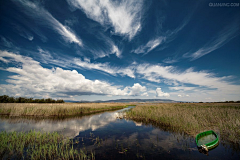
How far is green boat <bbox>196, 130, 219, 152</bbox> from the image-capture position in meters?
8.64

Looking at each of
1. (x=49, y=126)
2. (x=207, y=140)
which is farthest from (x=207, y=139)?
(x=49, y=126)

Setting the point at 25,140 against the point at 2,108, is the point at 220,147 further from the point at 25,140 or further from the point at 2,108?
the point at 2,108

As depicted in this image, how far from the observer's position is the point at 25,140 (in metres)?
9.16

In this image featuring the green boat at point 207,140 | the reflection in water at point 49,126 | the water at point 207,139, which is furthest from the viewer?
the reflection in water at point 49,126

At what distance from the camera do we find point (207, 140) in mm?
10078

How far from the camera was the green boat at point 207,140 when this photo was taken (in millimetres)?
8645

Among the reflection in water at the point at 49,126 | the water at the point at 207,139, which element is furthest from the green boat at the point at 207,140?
the reflection in water at the point at 49,126

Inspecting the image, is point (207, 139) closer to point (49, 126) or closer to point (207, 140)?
point (207, 140)

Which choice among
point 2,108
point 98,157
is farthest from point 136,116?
point 2,108

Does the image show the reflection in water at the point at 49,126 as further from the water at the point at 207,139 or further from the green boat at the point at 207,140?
the water at the point at 207,139

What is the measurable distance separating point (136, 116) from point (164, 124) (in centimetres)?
843

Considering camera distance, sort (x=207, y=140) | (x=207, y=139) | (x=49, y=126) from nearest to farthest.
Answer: (x=207, y=140) < (x=207, y=139) < (x=49, y=126)

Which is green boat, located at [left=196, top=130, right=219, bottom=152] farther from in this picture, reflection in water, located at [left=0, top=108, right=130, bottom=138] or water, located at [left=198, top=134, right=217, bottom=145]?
reflection in water, located at [left=0, top=108, right=130, bottom=138]

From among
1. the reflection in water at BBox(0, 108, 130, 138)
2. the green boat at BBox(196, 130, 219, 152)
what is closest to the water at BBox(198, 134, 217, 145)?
the green boat at BBox(196, 130, 219, 152)
